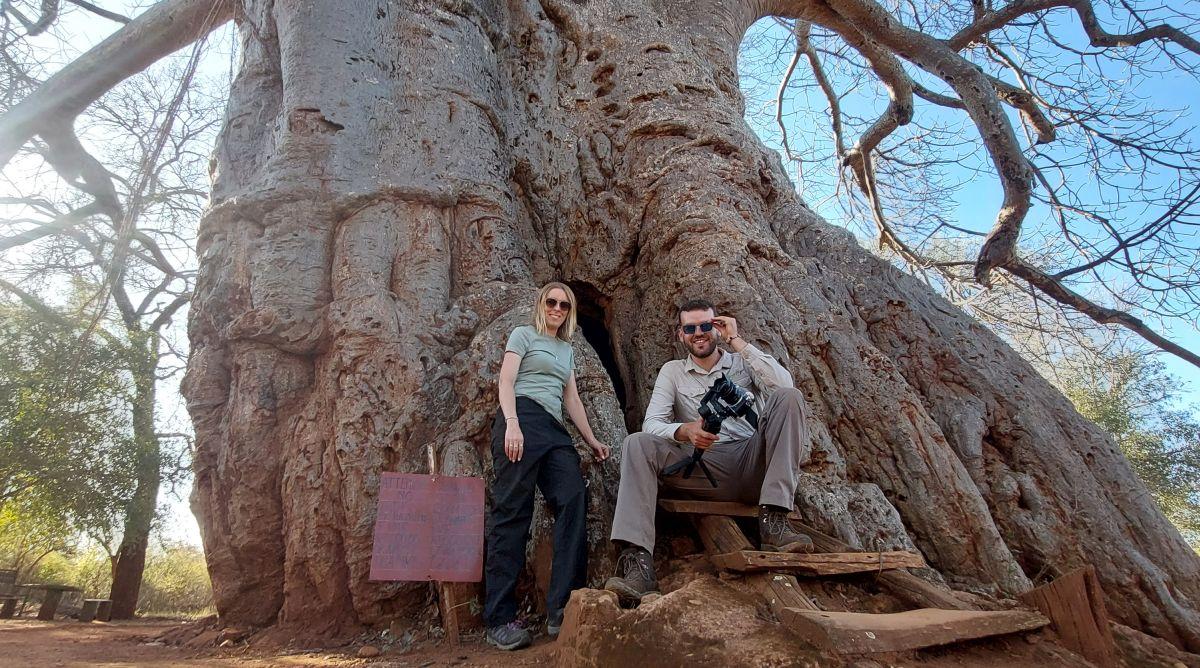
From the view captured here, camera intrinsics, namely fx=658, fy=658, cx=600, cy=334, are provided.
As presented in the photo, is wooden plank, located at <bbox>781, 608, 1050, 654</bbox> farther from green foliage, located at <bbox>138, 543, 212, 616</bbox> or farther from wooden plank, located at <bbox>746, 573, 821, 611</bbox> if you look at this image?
green foliage, located at <bbox>138, 543, 212, 616</bbox>

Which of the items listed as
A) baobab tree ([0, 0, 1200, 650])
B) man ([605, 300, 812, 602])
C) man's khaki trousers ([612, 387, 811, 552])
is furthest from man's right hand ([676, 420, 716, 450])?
→ baobab tree ([0, 0, 1200, 650])

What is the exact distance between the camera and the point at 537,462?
10.0ft

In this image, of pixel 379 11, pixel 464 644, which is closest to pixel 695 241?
pixel 464 644

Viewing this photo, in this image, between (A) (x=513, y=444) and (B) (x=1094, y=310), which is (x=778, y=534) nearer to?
(A) (x=513, y=444)

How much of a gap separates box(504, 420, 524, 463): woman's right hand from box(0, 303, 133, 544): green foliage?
20.9 ft

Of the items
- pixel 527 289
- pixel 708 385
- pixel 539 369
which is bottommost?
pixel 708 385

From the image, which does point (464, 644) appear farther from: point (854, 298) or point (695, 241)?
point (854, 298)

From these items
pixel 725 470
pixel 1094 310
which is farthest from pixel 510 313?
pixel 1094 310

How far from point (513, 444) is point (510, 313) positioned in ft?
3.32

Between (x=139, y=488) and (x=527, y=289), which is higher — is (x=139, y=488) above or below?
below

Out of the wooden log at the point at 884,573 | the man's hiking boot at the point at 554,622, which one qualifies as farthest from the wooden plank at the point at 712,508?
the man's hiking boot at the point at 554,622

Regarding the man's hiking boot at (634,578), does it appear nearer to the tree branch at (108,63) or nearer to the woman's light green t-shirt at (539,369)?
the woman's light green t-shirt at (539,369)

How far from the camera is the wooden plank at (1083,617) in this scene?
92.1 inches

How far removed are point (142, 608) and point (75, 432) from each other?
21.4ft
